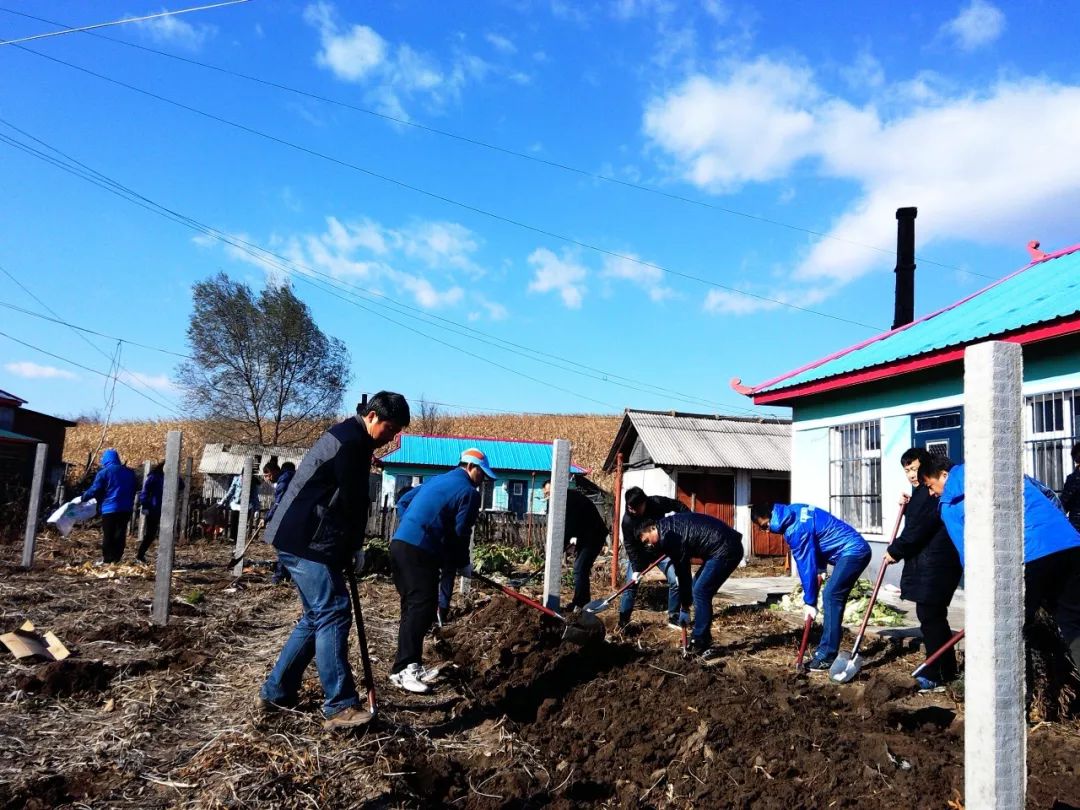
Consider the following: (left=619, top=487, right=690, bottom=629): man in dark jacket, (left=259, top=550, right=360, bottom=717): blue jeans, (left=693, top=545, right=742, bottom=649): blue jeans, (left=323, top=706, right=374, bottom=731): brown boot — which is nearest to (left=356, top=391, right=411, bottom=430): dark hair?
(left=259, top=550, right=360, bottom=717): blue jeans

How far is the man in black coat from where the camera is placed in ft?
17.1

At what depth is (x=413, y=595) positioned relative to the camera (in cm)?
485

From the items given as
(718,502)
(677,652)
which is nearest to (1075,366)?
(677,652)

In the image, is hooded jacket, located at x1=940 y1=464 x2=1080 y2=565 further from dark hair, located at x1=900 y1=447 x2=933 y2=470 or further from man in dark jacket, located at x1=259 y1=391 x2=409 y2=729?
man in dark jacket, located at x1=259 y1=391 x2=409 y2=729

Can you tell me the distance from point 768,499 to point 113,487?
13.3m

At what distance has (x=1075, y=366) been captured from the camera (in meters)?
7.54

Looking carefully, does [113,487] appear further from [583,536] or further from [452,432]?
[452,432]

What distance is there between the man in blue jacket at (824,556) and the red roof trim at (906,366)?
1.78 metres

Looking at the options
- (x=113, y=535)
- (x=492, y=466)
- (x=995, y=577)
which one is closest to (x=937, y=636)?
(x=995, y=577)

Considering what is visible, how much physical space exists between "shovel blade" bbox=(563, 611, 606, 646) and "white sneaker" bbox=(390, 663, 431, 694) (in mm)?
1684

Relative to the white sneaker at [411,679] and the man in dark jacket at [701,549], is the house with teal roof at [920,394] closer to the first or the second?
the man in dark jacket at [701,549]

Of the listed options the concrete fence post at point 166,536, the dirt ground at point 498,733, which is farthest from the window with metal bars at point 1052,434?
the concrete fence post at point 166,536

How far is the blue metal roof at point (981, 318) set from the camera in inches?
318

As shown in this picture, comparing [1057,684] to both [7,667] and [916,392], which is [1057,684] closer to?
[916,392]
